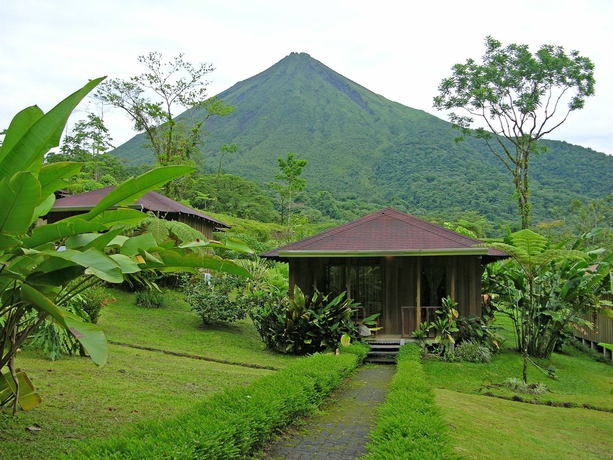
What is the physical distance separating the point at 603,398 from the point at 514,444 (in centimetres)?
578

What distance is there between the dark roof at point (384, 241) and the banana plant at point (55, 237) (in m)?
9.68

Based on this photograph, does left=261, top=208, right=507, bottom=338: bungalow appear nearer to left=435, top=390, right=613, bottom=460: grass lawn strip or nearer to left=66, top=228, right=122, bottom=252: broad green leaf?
left=435, top=390, right=613, bottom=460: grass lawn strip

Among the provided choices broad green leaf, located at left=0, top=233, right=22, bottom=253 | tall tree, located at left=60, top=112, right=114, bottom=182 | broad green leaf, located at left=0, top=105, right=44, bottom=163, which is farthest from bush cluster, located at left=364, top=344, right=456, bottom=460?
tall tree, located at left=60, top=112, right=114, bottom=182

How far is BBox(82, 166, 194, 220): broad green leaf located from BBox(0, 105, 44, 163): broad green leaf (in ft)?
2.52

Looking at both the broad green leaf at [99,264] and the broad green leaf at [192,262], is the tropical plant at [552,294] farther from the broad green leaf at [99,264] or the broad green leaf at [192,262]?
the broad green leaf at [99,264]

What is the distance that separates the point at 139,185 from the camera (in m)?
3.83

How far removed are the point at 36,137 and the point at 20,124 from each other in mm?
362

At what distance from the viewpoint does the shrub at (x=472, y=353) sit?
43.4 feet

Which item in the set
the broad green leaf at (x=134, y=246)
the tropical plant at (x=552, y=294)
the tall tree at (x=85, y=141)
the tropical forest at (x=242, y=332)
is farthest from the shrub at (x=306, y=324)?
the tall tree at (x=85, y=141)

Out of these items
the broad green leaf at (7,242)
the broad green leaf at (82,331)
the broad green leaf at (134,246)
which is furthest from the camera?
the broad green leaf at (134,246)

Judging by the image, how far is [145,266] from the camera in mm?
4062

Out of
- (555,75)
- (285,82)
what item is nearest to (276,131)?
(285,82)

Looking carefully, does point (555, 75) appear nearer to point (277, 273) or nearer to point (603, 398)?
point (277, 273)

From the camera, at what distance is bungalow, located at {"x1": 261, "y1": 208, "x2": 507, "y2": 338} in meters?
14.2
